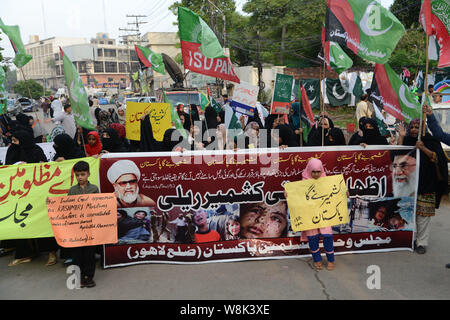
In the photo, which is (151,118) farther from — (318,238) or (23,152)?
(318,238)

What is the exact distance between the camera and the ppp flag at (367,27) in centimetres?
455

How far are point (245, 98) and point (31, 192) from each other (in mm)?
4456

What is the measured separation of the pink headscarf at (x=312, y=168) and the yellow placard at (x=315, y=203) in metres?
0.09

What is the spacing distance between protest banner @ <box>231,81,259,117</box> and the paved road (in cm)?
378

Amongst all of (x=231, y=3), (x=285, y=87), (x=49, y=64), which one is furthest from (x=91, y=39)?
(x=285, y=87)

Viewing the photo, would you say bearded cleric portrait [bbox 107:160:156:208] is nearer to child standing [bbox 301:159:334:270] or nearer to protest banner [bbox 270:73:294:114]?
child standing [bbox 301:159:334:270]

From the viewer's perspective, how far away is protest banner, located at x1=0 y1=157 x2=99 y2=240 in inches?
181

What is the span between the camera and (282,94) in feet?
27.2

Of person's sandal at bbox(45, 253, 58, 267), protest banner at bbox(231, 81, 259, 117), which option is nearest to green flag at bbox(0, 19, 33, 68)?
person's sandal at bbox(45, 253, 58, 267)

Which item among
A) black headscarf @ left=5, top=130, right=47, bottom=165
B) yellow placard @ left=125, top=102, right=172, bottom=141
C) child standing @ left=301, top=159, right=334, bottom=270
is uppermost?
yellow placard @ left=125, top=102, right=172, bottom=141

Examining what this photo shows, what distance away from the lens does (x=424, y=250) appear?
508 cm

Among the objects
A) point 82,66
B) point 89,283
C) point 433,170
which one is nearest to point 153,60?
point 89,283

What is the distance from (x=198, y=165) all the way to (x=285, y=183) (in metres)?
1.09

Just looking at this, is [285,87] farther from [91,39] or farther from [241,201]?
[91,39]
